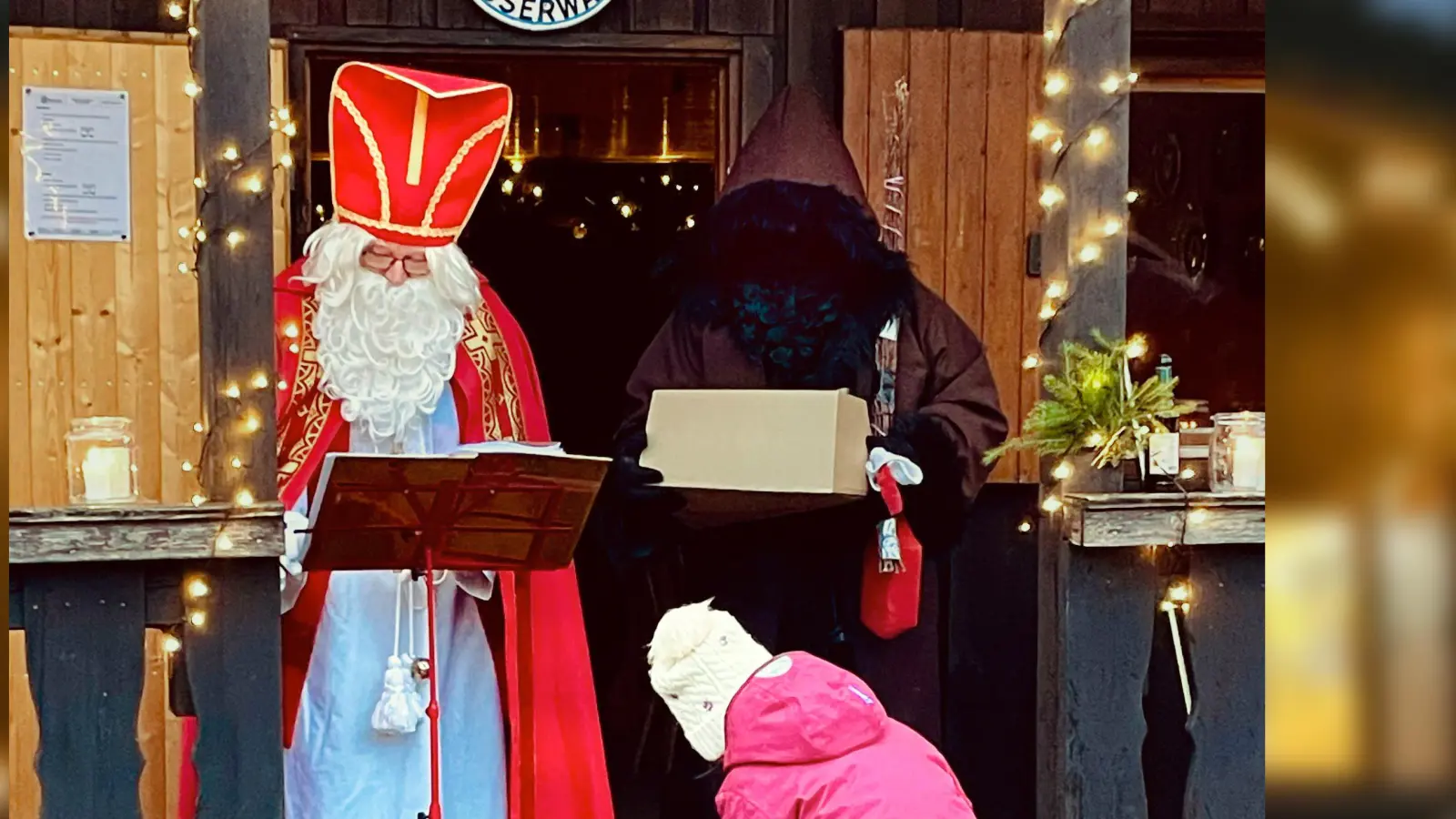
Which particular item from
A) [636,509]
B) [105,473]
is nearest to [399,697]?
[636,509]

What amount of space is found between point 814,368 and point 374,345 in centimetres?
126

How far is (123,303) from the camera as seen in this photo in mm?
4949

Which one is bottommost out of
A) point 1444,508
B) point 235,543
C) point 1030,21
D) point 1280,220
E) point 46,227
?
point 235,543

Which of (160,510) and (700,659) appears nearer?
(160,510)

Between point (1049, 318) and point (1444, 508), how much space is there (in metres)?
2.70

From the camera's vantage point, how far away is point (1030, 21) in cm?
542

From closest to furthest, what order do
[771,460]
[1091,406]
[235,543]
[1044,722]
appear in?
[235,543]
[1091,406]
[1044,722]
[771,460]

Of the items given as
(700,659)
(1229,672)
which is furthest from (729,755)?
(1229,672)

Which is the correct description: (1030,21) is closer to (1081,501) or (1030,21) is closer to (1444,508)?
(1081,501)

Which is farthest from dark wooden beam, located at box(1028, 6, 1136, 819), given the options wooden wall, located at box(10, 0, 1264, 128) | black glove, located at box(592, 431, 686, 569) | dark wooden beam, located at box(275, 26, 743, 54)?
dark wooden beam, located at box(275, 26, 743, 54)

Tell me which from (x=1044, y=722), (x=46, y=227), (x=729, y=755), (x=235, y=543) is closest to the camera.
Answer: (x=729, y=755)

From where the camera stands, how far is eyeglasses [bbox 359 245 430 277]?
13.5ft

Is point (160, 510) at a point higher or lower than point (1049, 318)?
lower

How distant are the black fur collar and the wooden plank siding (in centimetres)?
71
